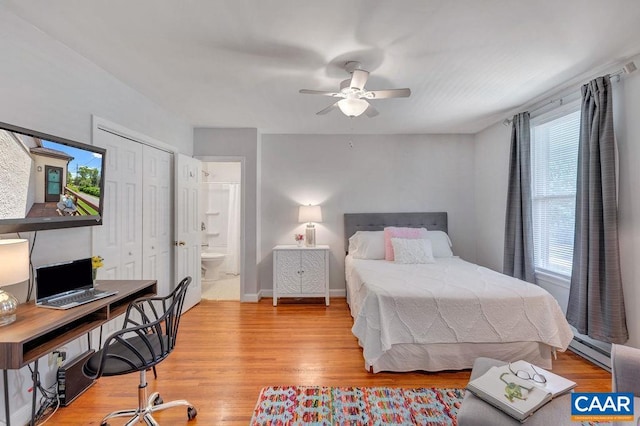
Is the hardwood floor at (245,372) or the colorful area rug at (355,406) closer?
the colorful area rug at (355,406)

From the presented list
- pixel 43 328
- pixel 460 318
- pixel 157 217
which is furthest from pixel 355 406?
pixel 157 217

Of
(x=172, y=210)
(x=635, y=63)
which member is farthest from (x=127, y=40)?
(x=635, y=63)

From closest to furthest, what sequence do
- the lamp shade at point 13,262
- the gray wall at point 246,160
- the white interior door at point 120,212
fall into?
the lamp shade at point 13,262, the white interior door at point 120,212, the gray wall at point 246,160

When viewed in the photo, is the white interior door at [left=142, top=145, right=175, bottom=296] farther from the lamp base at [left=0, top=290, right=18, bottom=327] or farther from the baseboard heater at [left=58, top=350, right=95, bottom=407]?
the lamp base at [left=0, top=290, right=18, bottom=327]

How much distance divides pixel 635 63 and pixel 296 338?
374 cm

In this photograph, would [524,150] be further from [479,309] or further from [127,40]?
[127,40]

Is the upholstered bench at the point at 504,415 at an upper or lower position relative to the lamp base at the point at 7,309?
lower

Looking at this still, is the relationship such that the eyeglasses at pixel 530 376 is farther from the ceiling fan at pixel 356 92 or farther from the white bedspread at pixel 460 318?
the ceiling fan at pixel 356 92

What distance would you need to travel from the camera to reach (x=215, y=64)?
7.81 feet

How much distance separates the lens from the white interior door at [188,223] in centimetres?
362

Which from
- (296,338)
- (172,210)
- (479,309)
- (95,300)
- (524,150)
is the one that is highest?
(524,150)

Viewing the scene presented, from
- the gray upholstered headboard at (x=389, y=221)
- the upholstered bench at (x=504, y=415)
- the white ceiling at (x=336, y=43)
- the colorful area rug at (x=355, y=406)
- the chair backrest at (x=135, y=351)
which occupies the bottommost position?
the colorful area rug at (x=355, y=406)

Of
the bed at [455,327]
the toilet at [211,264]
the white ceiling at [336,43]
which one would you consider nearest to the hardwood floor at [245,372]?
the bed at [455,327]

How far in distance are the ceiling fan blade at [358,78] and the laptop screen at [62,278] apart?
93.3 inches
